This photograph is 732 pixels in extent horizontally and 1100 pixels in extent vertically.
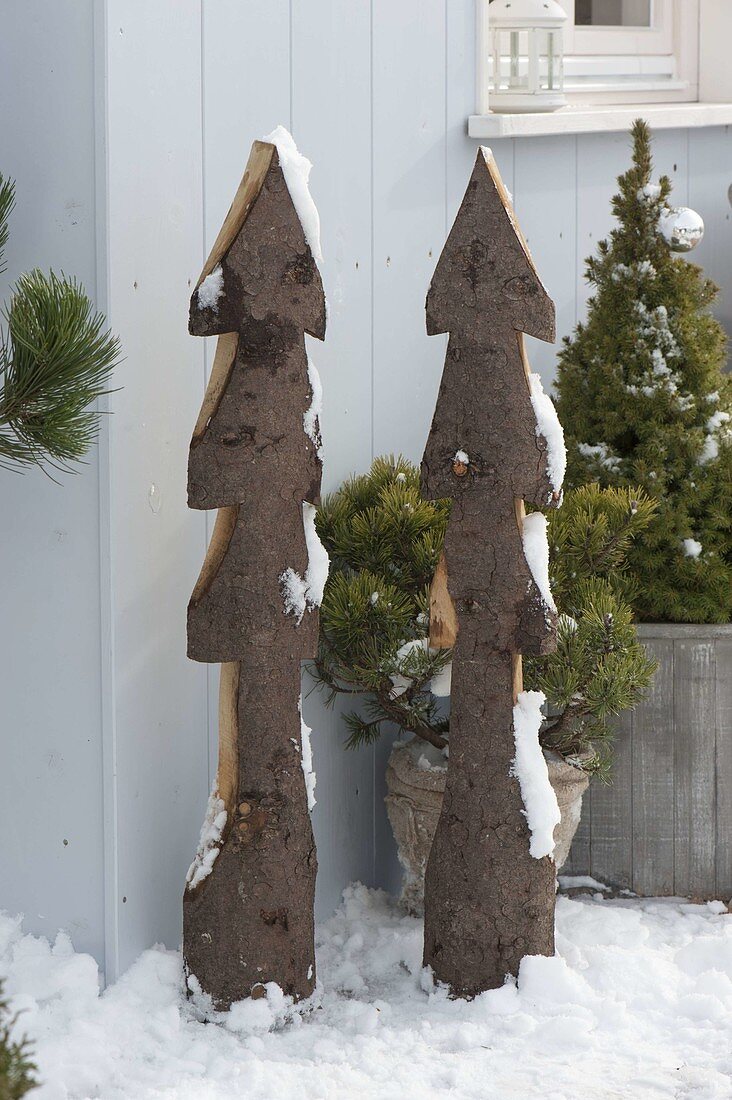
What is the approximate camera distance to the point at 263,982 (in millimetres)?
1796

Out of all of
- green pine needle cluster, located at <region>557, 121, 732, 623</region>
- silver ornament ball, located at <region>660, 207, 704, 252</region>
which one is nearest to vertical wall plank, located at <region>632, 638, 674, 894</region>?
green pine needle cluster, located at <region>557, 121, 732, 623</region>

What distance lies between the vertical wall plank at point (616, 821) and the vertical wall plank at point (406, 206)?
0.65 metres

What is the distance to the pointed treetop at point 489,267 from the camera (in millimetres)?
1783

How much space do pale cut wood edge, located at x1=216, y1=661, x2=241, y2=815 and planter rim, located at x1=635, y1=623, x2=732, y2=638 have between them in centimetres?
85

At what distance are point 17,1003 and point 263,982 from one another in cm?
32

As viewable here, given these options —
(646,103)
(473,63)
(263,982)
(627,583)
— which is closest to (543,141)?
(473,63)

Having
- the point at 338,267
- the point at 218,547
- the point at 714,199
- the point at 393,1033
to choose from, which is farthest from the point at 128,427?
the point at 714,199

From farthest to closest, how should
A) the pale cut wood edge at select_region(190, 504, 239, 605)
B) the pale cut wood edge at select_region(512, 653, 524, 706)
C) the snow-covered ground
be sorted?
the pale cut wood edge at select_region(512, 653, 524, 706), the pale cut wood edge at select_region(190, 504, 239, 605), the snow-covered ground

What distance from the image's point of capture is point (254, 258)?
5.53ft

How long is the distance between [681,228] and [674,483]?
1.48ft

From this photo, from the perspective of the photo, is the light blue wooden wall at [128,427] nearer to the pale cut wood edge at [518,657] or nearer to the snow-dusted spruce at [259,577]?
the snow-dusted spruce at [259,577]

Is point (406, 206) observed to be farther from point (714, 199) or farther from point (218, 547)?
point (714, 199)

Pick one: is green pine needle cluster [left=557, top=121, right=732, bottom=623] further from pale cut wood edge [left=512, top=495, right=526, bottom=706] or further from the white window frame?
the white window frame

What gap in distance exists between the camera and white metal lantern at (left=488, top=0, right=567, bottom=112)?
9.23ft
